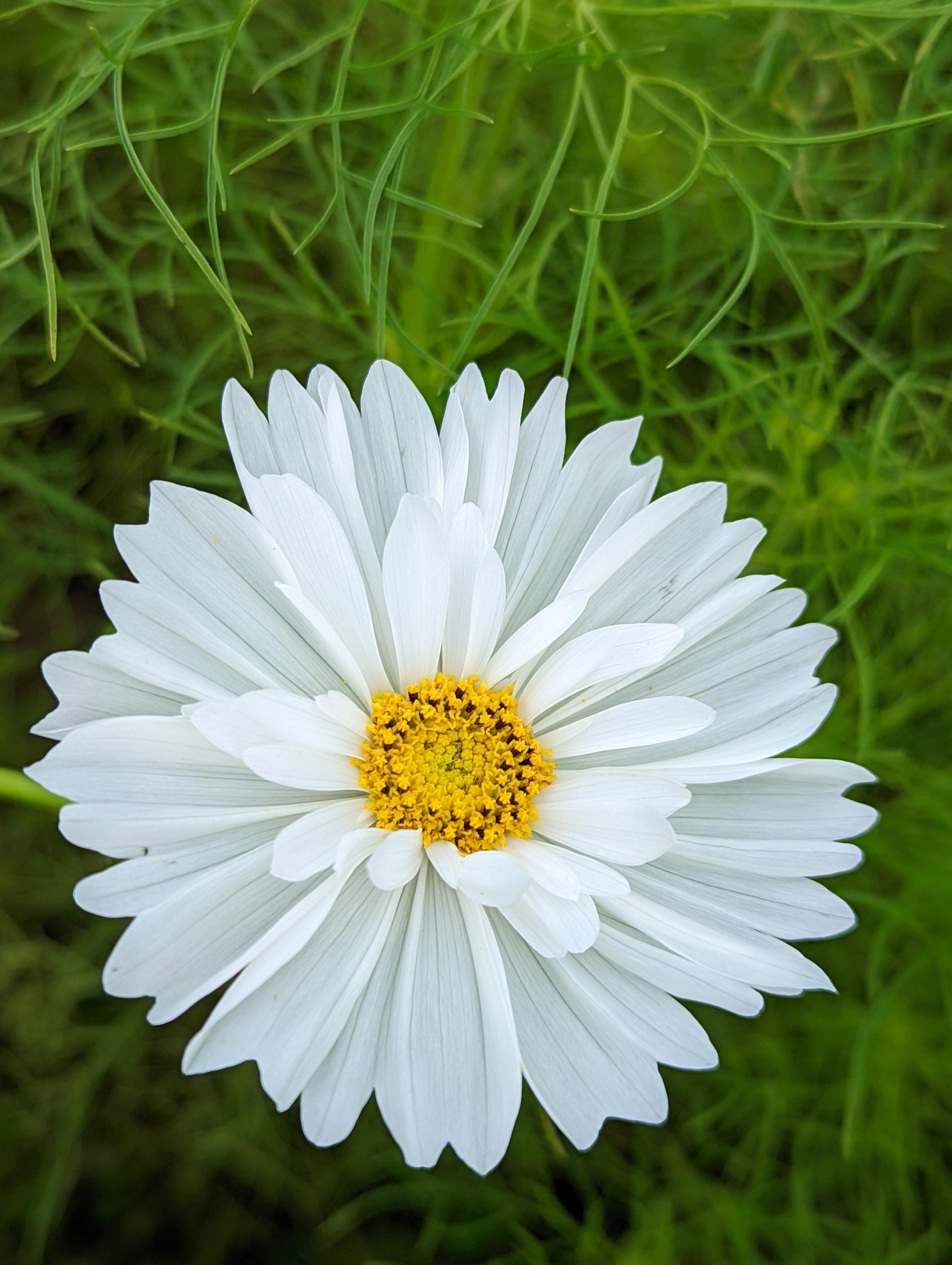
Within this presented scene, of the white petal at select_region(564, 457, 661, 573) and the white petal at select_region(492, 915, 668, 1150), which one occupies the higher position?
the white petal at select_region(564, 457, 661, 573)

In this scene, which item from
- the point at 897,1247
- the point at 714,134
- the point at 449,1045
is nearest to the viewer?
the point at 449,1045

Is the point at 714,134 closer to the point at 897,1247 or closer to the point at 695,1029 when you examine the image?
the point at 695,1029

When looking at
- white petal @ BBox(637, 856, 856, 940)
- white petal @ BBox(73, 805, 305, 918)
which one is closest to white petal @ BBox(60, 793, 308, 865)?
white petal @ BBox(73, 805, 305, 918)

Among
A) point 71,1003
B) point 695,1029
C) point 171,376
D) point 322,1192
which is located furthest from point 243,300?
point 322,1192

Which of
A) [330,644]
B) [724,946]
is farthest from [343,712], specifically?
[724,946]

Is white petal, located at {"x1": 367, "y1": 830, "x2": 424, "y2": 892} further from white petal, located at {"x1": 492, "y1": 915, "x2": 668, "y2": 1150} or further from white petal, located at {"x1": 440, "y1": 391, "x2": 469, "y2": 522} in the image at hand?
white petal, located at {"x1": 440, "y1": 391, "x2": 469, "y2": 522}

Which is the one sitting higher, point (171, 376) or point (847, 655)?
point (171, 376)

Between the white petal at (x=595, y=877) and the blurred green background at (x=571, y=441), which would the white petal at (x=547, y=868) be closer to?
the white petal at (x=595, y=877)
